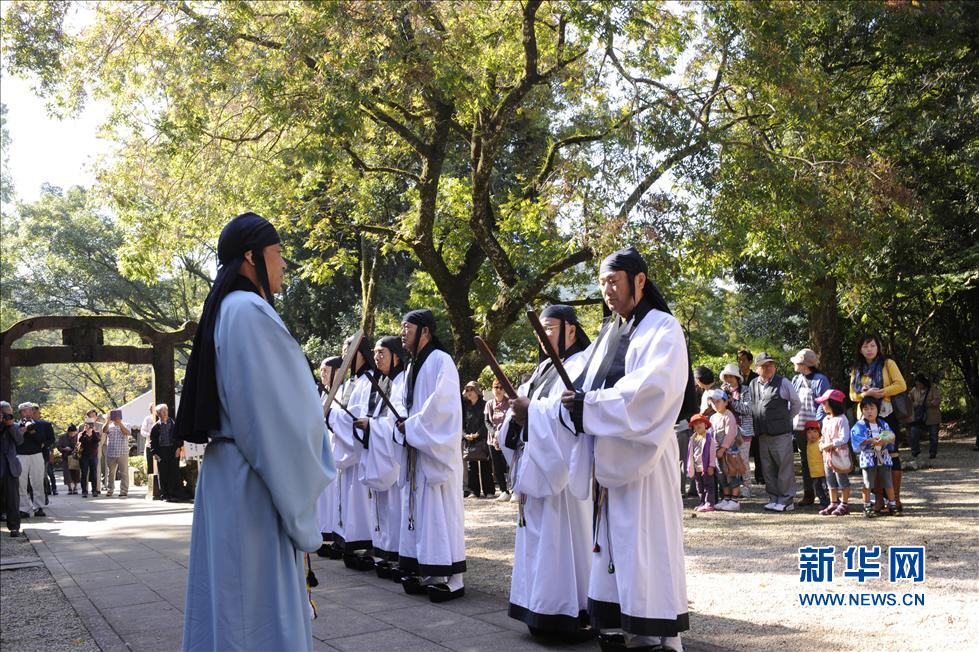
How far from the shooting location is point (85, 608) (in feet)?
26.3

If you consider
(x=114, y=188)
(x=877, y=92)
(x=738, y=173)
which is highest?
(x=877, y=92)

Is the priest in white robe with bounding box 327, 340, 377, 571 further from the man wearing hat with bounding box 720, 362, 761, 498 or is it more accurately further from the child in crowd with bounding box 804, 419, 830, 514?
the child in crowd with bounding box 804, 419, 830, 514

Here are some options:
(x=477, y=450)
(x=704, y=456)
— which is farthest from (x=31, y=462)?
(x=704, y=456)

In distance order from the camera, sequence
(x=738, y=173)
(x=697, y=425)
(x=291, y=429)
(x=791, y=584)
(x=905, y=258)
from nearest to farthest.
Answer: (x=291, y=429), (x=791, y=584), (x=697, y=425), (x=738, y=173), (x=905, y=258)

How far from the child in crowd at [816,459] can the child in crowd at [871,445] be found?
2.85 ft

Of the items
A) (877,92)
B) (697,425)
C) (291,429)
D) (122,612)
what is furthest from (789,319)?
(291,429)

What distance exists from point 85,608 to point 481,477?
29.2 feet

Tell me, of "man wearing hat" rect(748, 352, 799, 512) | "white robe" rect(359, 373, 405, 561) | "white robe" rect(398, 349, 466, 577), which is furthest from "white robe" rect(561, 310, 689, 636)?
"man wearing hat" rect(748, 352, 799, 512)

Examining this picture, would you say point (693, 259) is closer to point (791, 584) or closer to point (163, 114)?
point (791, 584)

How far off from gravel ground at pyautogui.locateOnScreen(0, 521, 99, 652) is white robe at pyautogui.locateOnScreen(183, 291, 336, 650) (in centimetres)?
379

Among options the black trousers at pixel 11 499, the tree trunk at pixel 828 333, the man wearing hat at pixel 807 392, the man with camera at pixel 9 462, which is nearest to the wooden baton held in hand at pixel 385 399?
the man wearing hat at pixel 807 392

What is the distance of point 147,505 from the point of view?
62.3ft

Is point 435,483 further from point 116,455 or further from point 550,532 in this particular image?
point 116,455

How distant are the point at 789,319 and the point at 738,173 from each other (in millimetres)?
12953
